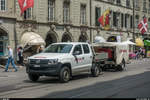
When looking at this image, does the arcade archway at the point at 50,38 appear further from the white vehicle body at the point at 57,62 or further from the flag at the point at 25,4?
the white vehicle body at the point at 57,62

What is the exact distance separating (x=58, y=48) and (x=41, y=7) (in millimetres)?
15207

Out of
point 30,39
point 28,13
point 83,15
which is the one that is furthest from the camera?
point 83,15

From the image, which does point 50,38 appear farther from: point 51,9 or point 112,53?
point 112,53

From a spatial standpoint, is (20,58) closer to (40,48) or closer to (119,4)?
(40,48)

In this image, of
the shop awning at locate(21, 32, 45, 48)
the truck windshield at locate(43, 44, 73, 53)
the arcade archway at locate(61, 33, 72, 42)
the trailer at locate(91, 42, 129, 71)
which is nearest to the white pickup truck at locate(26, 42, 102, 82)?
the truck windshield at locate(43, 44, 73, 53)

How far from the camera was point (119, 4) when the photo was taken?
41.8 meters

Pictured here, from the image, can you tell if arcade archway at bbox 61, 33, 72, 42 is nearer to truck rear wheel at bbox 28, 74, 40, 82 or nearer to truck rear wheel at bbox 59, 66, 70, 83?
truck rear wheel at bbox 28, 74, 40, 82

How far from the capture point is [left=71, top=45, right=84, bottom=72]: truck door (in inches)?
525

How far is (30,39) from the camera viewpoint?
83.1 feet

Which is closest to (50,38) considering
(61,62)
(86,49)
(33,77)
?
(86,49)

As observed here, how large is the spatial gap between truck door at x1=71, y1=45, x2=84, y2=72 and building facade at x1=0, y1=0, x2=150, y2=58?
1206cm

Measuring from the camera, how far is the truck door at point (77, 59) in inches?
525

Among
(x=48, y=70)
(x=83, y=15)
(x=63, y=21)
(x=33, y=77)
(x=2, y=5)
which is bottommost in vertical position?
(x=33, y=77)

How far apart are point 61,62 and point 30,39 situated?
13.6 m
